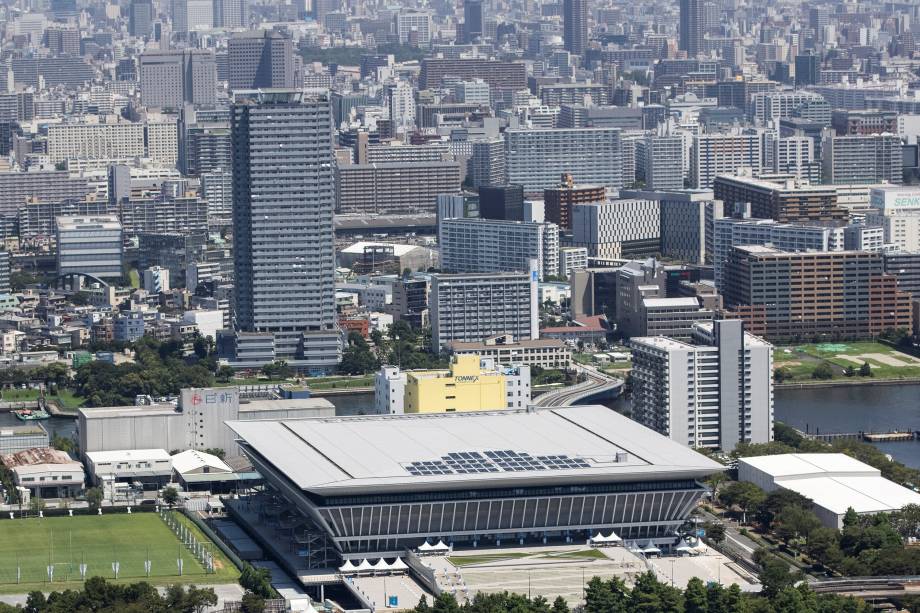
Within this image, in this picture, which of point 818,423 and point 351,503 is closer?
point 351,503

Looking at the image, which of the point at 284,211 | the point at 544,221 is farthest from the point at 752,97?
the point at 284,211

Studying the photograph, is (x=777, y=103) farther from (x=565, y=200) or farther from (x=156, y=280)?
(x=156, y=280)

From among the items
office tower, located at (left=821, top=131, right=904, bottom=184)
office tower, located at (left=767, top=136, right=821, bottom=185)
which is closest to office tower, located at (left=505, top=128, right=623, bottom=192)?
office tower, located at (left=767, top=136, right=821, bottom=185)

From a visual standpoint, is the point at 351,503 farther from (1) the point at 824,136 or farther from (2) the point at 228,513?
(1) the point at 824,136

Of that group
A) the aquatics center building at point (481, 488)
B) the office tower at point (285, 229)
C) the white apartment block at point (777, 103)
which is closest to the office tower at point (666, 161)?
the white apartment block at point (777, 103)

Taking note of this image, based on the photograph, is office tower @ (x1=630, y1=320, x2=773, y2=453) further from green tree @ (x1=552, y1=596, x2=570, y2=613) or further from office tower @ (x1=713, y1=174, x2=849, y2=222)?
office tower @ (x1=713, y1=174, x2=849, y2=222)

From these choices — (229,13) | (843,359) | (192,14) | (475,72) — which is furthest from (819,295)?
(229,13)
